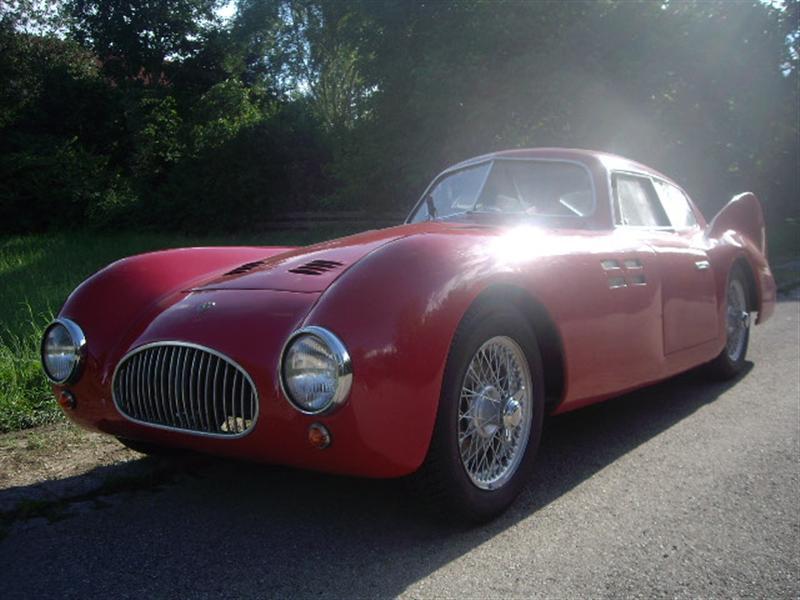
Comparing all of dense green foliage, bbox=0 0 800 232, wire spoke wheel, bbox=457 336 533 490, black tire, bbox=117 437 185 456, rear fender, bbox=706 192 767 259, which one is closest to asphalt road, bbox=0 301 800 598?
black tire, bbox=117 437 185 456

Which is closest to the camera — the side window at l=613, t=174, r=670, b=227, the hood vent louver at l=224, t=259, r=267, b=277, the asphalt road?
the asphalt road

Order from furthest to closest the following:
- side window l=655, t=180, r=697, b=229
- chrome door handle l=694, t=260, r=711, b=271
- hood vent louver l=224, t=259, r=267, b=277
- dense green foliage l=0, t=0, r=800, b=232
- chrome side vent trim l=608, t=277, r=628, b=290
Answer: dense green foliage l=0, t=0, r=800, b=232 → side window l=655, t=180, r=697, b=229 → chrome door handle l=694, t=260, r=711, b=271 → chrome side vent trim l=608, t=277, r=628, b=290 → hood vent louver l=224, t=259, r=267, b=277

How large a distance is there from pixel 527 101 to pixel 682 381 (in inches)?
390

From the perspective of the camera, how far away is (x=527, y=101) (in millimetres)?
14297

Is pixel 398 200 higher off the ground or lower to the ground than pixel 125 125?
lower

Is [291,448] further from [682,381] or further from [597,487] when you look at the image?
[682,381]

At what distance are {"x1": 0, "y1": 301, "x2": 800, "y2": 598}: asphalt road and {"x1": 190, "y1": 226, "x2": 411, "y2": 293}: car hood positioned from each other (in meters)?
0.83

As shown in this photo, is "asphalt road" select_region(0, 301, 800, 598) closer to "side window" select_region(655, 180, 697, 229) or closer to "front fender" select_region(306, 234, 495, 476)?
"front fender" select_region(306, 234, 495, 476)

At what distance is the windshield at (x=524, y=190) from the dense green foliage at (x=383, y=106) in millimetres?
10120

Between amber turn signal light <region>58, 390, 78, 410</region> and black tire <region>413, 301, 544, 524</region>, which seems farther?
amber turn signal light <region>58, 390, 78, 410</region>

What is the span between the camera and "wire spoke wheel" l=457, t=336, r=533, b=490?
2.81 m

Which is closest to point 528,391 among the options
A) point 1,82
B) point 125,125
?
point 125,125

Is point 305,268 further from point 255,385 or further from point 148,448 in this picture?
point 148,448

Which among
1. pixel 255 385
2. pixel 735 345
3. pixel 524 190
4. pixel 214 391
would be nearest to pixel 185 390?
pixel 214 391
